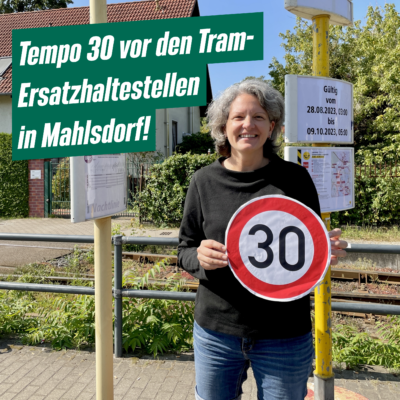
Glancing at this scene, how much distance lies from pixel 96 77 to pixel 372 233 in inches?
431

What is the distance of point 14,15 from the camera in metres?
26.1

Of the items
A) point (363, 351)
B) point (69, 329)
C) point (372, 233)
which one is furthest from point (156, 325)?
point (372, 233)

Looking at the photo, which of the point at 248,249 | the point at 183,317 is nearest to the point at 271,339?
the point at 248,249

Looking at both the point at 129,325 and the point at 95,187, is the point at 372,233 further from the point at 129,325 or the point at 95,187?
the point at 95,187

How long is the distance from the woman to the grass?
966 cm

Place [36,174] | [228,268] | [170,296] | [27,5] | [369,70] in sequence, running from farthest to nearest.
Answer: [27,5] < [369,70] < [36,174] < [170,296] < [228,268]

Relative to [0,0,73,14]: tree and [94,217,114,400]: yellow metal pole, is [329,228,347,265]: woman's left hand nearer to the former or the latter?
[94,217,114,400]: yellow metal pole

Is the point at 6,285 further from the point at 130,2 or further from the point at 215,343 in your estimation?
the point at 130,2

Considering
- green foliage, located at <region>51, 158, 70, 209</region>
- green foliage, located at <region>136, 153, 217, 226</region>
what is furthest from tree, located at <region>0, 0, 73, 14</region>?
green foliage, located at <region>136, 153, 217, 226</region>

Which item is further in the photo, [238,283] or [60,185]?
[60,185]

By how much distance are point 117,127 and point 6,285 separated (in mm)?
3095

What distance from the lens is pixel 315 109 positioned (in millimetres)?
3051

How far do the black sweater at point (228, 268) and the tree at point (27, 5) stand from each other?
1536 inches

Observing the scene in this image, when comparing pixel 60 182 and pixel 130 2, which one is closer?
pixel 60 182
